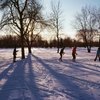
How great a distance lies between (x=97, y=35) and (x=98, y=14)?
4949 mm

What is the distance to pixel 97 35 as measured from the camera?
210 ft

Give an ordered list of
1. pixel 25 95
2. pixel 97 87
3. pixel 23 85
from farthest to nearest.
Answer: pixel 23 85 < pixel 97 87 < pixel 25 95

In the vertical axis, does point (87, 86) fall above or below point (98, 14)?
below

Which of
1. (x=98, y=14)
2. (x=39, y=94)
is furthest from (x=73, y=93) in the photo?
(x=98, y=14)

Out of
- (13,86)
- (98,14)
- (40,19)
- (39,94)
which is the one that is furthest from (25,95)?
(98,14)

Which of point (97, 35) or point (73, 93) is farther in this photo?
point (97, 35)

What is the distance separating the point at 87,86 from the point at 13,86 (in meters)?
3.31

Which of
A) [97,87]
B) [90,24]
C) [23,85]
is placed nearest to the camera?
[97,87]

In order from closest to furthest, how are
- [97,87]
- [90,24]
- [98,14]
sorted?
[97,87], [98,14], [90,24]

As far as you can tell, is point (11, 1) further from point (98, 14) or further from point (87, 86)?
point (98, 14)

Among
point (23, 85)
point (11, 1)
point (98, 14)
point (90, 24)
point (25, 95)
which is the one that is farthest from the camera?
point (90, 24)

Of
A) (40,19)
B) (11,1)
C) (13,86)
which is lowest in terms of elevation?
(13,86)

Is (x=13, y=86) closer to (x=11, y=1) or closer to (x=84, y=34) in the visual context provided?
(x=11, y=1)

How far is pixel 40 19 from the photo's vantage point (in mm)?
35188
